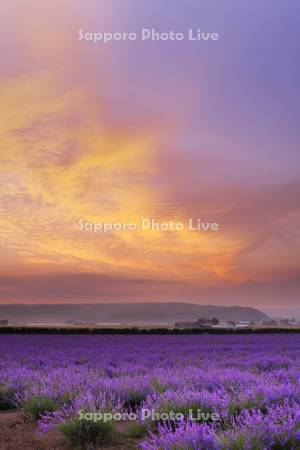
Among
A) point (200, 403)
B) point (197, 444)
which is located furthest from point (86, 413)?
point (197, 444)

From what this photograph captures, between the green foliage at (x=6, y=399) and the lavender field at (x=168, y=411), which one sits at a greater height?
the lavender field at (x=168, y=411)

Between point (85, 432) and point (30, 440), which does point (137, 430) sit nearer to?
point (85, 432)

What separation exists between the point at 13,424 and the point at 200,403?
1856mm

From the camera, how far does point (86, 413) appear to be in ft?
14.0

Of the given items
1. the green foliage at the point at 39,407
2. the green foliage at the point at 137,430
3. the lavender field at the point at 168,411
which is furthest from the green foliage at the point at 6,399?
the green foliage at the point at 137,430

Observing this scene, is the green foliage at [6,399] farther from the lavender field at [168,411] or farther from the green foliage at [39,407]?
the green foliage at [39,407]

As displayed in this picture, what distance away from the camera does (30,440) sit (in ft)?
14.2

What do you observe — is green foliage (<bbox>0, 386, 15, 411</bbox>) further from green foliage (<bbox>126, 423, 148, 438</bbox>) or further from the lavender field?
green foliage (<bbox>126, 423, 148, 438</bbox>)

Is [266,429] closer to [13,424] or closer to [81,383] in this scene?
[13,424]

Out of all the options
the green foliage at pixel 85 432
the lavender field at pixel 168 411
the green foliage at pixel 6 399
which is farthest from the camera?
the green foliage at pixel 6 399

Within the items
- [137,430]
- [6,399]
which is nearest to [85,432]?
[137,430]

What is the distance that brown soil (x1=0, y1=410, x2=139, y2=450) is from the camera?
4.10 metres

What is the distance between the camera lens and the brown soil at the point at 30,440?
13.5 feet

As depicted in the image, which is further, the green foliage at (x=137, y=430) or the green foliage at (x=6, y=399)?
the green foliage at (x=6, y=399)
